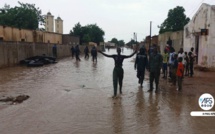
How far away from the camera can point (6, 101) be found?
8227 millimetres

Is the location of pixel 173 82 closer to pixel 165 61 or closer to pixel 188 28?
pixel 165 61

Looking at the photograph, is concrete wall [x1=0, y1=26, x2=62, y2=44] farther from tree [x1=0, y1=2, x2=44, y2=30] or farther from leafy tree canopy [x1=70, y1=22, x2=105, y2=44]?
leafy tree canopy [x1=70, y1=22, x2=105, y2=44]

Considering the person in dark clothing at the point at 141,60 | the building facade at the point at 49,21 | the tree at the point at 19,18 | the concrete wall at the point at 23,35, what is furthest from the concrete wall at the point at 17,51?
the building facade at the point at 49,21

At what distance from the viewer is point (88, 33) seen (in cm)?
8525

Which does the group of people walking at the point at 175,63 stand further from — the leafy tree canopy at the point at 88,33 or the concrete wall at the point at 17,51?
the leafy tree canopy at the point at 88,33

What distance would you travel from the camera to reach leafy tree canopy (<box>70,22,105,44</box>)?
260 feet

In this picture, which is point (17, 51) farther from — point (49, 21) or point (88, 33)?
point (49, 21)

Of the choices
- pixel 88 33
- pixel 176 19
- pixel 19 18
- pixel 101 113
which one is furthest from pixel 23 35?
pixel 88 33

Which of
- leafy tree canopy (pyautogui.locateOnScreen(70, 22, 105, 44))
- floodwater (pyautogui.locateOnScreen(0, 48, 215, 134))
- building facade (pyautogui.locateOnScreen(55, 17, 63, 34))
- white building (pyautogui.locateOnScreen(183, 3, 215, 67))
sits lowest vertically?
floodwater (pyautogui.locateOnScreen(0, 48, 215, 134))

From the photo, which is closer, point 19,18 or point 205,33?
point 205,33

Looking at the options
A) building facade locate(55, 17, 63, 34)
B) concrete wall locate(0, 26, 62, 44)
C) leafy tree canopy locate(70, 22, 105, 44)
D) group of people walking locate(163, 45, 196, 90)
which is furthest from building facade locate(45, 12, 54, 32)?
group of people walking locate(163, 45, 196, 90)

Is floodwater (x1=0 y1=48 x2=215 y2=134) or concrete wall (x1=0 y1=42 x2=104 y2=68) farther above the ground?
concrete wall (x1=0 y1=42 x2=104 y2=68)

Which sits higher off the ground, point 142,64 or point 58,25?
point 58,25

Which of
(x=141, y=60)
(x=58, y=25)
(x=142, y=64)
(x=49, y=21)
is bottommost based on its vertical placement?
(x=142, y=64)
